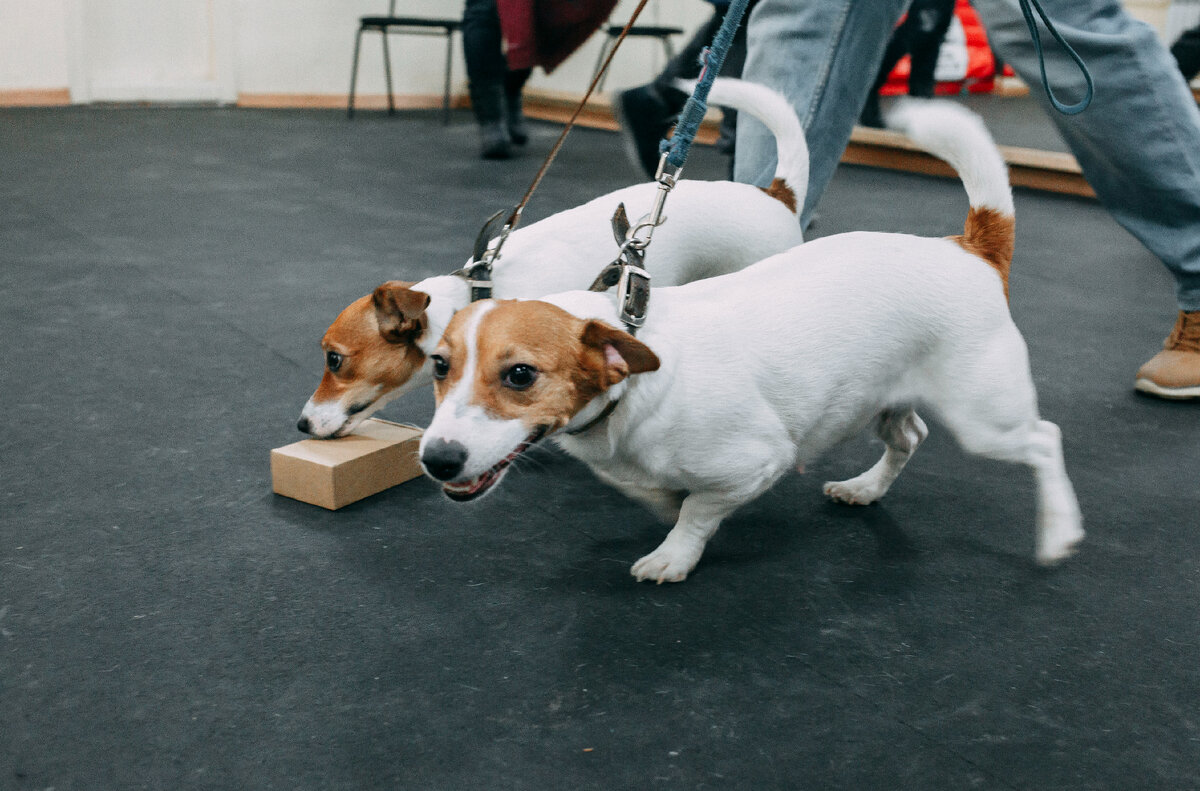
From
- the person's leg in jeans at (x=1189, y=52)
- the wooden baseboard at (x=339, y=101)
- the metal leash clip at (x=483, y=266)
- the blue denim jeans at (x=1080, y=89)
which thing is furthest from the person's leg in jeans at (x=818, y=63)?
the wooden baseboard at (x=339, y=101)

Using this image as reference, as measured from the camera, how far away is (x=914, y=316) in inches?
56.0

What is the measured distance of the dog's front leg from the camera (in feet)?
4.65

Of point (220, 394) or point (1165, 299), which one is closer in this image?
point (220, 394)

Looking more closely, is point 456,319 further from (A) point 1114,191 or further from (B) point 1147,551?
(A) point 1114,191

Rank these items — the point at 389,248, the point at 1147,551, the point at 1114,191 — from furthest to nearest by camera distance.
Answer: the point at 389,248 → the point at 1114,191 → the point at 1147,551

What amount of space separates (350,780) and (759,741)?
1.38 ft

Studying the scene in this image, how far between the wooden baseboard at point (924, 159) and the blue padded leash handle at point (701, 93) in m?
3.30

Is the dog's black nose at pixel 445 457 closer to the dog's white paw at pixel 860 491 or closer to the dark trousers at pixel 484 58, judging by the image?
the dog's white paw at pixel 860 491

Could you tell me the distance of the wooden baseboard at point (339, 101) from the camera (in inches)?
300

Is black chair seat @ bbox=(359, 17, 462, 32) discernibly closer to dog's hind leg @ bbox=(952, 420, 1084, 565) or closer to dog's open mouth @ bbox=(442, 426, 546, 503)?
dog's hind leg @ bbox=(952, 420, 1084, 565)

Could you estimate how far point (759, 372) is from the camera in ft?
4.45

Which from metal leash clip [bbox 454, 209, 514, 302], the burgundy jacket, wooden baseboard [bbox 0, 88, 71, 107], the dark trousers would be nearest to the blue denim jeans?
metal leash clip [bbox 454, 209, 514, 302]

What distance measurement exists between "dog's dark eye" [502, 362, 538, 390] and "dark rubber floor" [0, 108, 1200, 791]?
0.90ft

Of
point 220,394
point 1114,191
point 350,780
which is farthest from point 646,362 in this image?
point 1114,191
